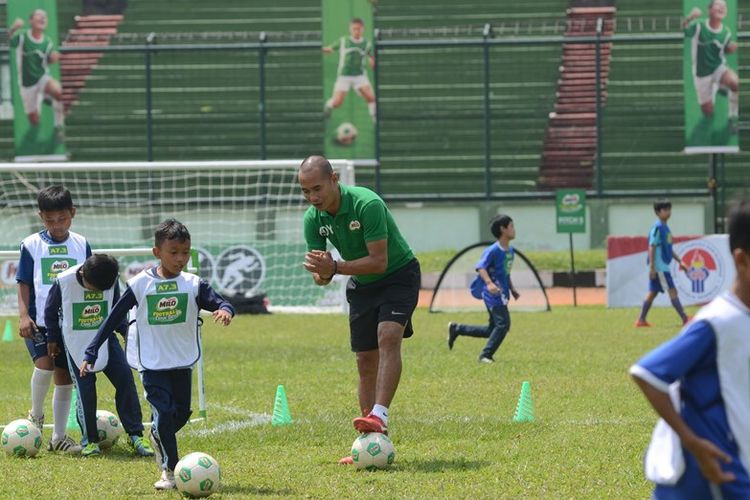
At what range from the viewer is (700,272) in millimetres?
25188

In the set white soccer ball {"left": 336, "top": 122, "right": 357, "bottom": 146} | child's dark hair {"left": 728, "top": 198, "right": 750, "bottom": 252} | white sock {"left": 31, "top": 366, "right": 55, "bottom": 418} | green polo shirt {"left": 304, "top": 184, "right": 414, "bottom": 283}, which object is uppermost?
white soccer ball {"left": 336, "top": 122, "right": 357, "bottom": 146}

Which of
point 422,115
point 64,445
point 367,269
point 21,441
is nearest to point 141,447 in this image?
point 64,445

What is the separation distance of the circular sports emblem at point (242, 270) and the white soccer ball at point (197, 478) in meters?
18.5

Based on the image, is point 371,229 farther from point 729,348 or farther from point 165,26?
point 165,26

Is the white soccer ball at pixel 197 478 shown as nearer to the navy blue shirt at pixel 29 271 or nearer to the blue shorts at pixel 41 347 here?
the blue shorts at pixel 41 347

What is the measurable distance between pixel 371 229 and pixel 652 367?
13.8 feet

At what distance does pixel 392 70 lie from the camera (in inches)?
1542

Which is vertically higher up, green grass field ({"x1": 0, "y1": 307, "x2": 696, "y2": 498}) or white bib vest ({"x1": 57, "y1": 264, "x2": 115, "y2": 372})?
white bib vest ({"x1": 57, "y1": 264, "x2": 115, "y2": 372})

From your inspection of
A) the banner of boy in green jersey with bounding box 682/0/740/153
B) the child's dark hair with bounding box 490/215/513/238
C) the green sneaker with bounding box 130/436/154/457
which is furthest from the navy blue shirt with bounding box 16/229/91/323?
the banner of boy in green jersey with bounding box 682/0/740/153

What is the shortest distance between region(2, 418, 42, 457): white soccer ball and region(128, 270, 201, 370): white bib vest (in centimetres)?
157

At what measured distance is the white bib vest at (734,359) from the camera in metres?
4.21

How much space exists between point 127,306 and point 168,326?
26 centimetres

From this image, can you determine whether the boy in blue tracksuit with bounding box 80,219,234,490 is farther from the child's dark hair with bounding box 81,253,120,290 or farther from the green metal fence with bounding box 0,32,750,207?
the green metal fence with bounding box 0,32,750,207

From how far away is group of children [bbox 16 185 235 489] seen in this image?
7.63 metres
